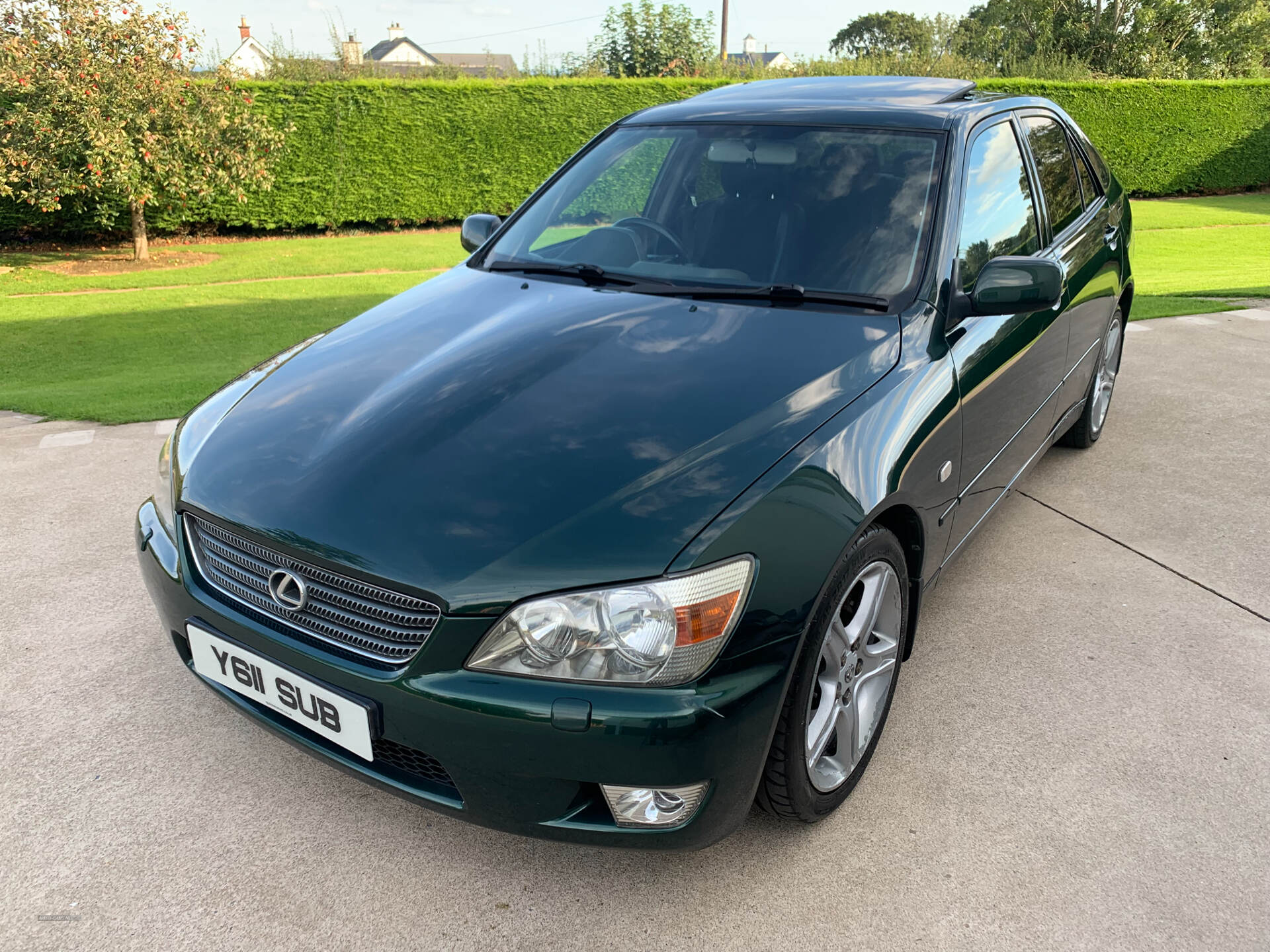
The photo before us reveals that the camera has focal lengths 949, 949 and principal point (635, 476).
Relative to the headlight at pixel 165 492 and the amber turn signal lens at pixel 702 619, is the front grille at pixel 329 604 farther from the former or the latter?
the amber turn signal lens at pixel 702 619

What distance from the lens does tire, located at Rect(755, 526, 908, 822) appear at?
1971 mm

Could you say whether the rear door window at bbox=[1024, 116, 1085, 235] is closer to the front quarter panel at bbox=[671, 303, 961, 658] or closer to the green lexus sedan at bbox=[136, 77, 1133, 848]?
the green lexus sedan at bbox=[136, 77, 1133, 848]

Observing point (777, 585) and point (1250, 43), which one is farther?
point (1250, 43)

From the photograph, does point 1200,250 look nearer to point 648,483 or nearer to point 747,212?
point 747,212

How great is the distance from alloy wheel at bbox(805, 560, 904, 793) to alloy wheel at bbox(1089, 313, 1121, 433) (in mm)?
2769

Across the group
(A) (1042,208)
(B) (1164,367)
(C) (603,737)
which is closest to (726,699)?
(C) (603,737)

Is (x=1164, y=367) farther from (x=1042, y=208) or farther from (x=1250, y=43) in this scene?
(x=1250, y=43)

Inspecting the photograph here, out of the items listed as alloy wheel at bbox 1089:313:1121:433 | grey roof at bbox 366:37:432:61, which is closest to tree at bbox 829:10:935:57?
grey roof at bbox 366:37:432:61

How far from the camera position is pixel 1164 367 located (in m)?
6.10

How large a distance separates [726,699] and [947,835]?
0.85 metres

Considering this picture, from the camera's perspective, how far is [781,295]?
2656 mm

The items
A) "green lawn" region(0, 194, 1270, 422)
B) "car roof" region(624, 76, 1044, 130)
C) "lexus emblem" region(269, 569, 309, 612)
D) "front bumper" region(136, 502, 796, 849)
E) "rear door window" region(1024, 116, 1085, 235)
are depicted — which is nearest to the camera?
"front bumper" region(136, 502, 796, 849)

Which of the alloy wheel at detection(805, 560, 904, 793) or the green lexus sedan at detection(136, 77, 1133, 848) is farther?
the alloy wheel at detection(805, 560, 904, 793)

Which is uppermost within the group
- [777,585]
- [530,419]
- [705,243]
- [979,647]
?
[705,243]
